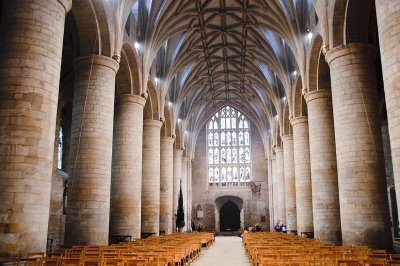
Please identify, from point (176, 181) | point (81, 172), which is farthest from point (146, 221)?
point (176, 181)

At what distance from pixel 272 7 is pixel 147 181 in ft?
44.9

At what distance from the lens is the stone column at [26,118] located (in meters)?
9.56

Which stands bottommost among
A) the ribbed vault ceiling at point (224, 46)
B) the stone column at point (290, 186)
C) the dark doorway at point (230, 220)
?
the dark doorway at point (230, 220)

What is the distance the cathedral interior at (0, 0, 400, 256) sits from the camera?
33.0 feet

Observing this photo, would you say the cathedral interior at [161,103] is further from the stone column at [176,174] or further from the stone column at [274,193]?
the stone column at [274,193]

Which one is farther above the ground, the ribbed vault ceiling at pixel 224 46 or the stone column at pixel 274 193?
the ribbed vault ceiling at pixel 224 46

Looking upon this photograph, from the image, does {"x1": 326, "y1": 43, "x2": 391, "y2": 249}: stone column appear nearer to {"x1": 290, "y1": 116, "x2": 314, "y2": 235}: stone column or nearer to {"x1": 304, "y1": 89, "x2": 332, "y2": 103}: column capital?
{"x1": 304, "y1": 89, "x2": 332, "y2": 103}: column capital

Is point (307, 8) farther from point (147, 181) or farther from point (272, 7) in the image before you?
point (147, 181)

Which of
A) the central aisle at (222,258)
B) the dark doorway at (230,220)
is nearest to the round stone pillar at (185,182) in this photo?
the dark doorway at (230,220)

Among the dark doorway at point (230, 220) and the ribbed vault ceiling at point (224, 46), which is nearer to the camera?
the ribbed vault ceiling at point (224, 46)

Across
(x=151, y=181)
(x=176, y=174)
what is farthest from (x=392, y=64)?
(x=176, y=174)

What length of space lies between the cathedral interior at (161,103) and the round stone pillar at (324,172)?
58 mm

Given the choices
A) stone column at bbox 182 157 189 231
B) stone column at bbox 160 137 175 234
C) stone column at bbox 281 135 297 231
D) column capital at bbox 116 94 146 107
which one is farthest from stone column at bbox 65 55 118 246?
stone column at bbox 182 157 189 231

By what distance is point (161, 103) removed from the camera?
28531mm
